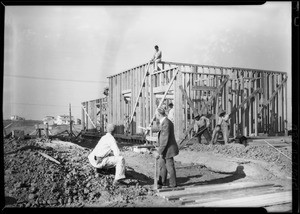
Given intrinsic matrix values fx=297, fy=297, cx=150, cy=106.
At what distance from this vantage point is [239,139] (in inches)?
501

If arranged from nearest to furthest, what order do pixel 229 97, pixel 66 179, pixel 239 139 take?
pixel 66 179 < pixel 239 139 < pixel 229 97

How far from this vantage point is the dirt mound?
5973mm

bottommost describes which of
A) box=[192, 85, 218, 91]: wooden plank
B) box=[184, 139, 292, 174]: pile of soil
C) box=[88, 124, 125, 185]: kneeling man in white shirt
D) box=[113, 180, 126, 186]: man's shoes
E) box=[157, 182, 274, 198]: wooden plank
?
box=[157, 182, 274, 198]: wooden plank

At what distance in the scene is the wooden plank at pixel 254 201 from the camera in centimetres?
573

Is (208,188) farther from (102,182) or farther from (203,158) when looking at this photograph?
(203,158)

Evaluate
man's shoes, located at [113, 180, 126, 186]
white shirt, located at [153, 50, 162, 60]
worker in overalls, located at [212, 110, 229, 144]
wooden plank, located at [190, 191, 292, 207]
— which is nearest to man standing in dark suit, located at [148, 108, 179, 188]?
man's shoes, located at [113, 180, 126, 186]

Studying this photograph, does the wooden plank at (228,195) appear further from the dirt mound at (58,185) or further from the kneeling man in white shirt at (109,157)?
the kneeling man in white shirt at (109,157)

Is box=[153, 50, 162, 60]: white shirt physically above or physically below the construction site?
above

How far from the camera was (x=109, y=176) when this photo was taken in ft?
23.9

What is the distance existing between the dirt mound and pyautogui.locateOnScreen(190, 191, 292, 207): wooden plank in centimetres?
155

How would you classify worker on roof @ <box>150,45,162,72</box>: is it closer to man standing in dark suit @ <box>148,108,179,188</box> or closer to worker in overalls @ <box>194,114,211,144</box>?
worker in overalls @ <box>194,114,211,144</box>
